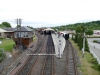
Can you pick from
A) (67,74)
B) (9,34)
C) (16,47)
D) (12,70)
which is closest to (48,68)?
(67,74)

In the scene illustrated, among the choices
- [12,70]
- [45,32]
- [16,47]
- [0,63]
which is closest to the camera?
[12,70]

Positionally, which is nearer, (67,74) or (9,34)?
(67,74)

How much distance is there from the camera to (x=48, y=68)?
2019 centimetres

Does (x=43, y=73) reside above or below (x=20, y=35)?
below

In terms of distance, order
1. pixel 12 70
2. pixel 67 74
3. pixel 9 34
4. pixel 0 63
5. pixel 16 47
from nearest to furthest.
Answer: pixel 67 74
pixel 12 70
pixel 0 63
pixel 16 47
pixel 9 34

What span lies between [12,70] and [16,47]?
634 inches

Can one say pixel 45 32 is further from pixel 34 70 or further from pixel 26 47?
pixel 34 70

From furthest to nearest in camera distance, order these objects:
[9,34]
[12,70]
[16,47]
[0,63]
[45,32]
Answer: [45,32]
[9,34]
[16,47]
[0,63]
[12,70]

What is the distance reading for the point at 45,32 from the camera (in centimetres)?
8206

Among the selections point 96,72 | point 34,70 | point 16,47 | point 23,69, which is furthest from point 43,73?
point 16,47

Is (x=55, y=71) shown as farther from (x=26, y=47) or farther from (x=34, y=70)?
(x=26, y=47)

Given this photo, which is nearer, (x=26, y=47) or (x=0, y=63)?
(x=0, y=63)

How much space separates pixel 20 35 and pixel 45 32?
45.7m

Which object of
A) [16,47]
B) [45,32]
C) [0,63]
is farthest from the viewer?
[45,32]
